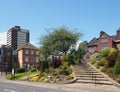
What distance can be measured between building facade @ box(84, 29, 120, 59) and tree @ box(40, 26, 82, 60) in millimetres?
14480

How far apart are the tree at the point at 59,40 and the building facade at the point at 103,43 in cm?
1448

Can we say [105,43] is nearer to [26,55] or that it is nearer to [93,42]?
[93,42]

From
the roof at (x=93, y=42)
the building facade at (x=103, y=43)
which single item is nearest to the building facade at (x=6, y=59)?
the roof at (x=93, y=42)

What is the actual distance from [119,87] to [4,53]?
89.6 m

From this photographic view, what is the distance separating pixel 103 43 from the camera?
259 feet

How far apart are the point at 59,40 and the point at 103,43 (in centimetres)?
1909

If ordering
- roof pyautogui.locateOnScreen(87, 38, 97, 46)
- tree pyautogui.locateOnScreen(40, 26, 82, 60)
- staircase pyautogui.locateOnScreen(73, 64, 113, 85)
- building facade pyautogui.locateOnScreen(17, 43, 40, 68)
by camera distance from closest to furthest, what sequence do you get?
staircase pyautogui.locateOnScreen(73, 64, 113, 85) < tree pyautogui.locateOnScreen(40, 26, 82, 60) < roof pyautogui.locateOnScreen(87, 38, 97, 46) < building facade pyautogui.locateOnScreen(17, 43, 40, 68)

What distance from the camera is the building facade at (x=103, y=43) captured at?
76.8m

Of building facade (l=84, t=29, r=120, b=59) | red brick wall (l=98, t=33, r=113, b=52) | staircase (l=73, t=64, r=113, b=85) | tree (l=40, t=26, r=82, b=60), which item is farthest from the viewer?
red brick wall (l=98, t=33, r=113, b=52)

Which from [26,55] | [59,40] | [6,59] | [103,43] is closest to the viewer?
[59,40]

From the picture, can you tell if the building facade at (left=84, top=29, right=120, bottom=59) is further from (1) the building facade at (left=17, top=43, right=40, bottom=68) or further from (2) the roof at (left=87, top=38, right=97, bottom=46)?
(1) the building facade at (left=17, top=43, right=40, bottom=68)

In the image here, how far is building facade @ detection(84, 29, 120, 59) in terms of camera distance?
Answer: 3024 inches

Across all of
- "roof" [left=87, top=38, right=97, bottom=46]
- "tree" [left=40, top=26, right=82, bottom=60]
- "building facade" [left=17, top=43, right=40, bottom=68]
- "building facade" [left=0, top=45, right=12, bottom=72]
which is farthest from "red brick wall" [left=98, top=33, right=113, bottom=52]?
"building facade" [left=0, top=45, right=12, bottom=72]

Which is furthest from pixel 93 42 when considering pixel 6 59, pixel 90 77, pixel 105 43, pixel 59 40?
pixel 90 77
